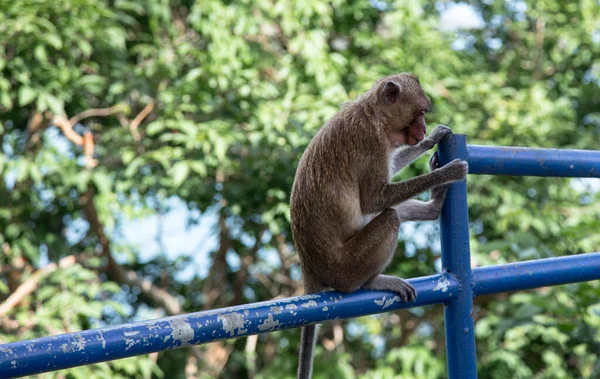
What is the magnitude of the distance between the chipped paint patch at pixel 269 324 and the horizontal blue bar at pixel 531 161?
580mm

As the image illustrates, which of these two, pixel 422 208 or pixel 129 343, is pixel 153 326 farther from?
pixel 422 208

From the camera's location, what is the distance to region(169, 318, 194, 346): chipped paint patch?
1259mm

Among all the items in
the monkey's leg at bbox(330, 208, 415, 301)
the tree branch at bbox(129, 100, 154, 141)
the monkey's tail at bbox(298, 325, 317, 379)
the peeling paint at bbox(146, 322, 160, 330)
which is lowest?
the tree branch at bbox(129, 100, 154, 141)

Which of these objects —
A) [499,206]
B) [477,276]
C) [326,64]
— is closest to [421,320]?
[499,206]

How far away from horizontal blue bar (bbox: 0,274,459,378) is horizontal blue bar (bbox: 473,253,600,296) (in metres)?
0.08

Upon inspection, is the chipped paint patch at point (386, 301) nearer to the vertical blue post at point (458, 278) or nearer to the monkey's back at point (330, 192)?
the vertical blue post at point (458, 278)

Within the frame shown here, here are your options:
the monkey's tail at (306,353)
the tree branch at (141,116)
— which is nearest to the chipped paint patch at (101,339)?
the monkey's tail at (306,353)

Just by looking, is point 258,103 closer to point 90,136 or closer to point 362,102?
point 90,136

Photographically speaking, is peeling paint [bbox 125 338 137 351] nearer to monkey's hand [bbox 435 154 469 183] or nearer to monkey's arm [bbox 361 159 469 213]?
monkey's hand [bbox 435 154 469 183]

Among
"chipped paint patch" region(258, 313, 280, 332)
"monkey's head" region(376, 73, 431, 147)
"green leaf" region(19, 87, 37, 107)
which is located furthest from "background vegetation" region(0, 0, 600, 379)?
"chipped paint patch" region(258, 313, 280, 332)

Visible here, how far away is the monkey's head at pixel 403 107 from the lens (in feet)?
7.79

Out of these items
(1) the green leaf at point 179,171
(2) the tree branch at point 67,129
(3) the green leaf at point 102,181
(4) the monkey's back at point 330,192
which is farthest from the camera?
(2) the tree branch at point 67,129

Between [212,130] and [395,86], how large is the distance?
164cm

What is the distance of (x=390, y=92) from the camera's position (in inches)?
96.4
